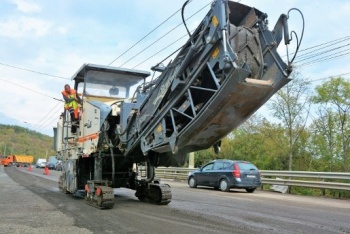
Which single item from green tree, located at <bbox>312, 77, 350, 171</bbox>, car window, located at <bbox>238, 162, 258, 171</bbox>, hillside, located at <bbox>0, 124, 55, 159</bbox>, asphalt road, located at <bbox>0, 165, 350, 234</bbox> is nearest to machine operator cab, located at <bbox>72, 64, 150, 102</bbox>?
asphalt road, located at <bbox>0, 165, 350, 234</bbox>

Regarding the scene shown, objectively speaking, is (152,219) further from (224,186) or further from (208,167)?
(208,167)

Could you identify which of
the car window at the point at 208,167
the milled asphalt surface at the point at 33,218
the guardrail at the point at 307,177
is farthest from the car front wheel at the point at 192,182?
the milled asphalt surface at the point at 33,218

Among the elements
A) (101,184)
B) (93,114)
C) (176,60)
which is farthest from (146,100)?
(101,184)

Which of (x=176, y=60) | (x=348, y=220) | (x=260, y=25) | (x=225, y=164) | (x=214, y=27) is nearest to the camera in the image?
(x=214, y=27)

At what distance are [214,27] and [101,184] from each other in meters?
5.28

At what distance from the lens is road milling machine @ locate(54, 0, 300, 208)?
6.57m

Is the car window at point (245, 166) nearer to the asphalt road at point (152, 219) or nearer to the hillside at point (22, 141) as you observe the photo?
the asphalt road at point (152, 219)

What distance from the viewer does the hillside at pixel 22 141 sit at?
449 ft

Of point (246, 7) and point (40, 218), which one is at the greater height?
point (246, 7)

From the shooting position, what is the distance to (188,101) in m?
7.23

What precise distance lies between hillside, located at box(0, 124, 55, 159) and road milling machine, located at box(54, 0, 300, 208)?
129741 mm

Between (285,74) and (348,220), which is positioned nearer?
(285,74)

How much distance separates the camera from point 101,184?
392 inches

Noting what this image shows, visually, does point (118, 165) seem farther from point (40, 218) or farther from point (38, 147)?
point (38, 147)
